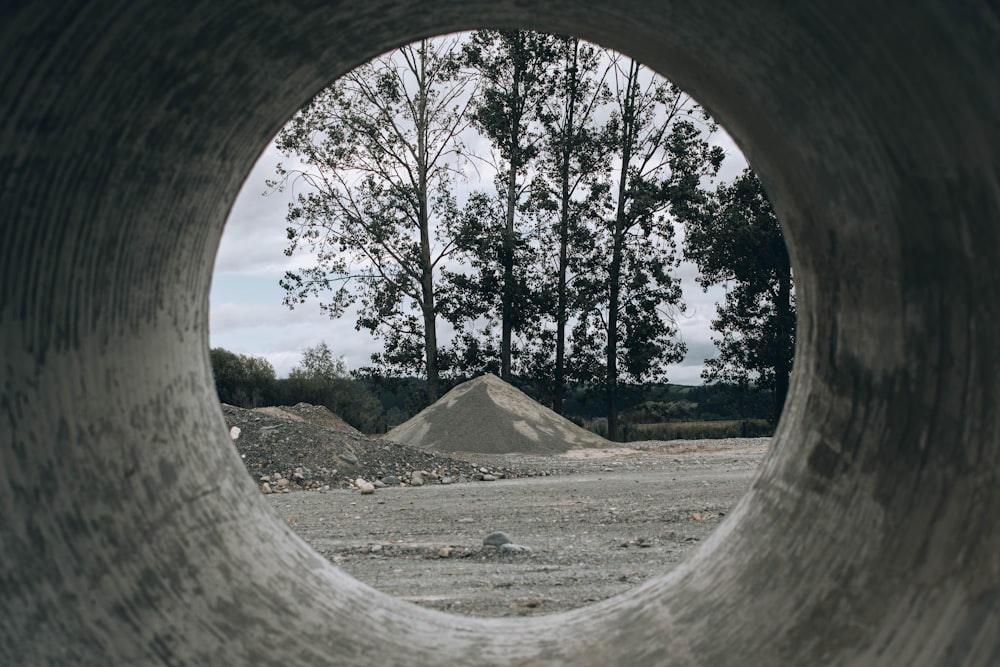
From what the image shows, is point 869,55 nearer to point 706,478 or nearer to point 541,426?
point 706,478

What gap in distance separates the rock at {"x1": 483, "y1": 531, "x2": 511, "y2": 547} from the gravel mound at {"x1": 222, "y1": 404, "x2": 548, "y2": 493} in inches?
178

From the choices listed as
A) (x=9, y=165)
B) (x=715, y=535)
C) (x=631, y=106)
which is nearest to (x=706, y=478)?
(x=715, y=535)

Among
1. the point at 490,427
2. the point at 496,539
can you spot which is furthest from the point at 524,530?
the point at 490,427

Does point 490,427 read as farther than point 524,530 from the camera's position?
Yes

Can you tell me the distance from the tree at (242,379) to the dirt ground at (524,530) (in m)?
13.3

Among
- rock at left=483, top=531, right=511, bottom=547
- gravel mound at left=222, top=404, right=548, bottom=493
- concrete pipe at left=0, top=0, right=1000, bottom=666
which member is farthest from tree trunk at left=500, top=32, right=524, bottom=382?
concrete pipe at left=0, top=0, right=1000, bottom=666

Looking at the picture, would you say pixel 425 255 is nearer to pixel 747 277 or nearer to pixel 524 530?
pixel 747 277

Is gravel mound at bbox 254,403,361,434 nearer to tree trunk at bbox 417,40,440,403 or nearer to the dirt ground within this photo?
tree trunk at bbox 417,40,440,403

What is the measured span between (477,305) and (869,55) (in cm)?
2096

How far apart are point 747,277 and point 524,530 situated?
16905mm

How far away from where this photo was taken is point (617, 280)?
2214 cm

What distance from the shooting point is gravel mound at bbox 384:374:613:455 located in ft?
48.5

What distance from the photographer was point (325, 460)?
35.8 ft

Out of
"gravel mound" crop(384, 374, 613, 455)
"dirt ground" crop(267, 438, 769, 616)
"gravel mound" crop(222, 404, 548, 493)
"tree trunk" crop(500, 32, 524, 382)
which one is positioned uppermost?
"tree trunk" crop(500, 32, 524, 382)
